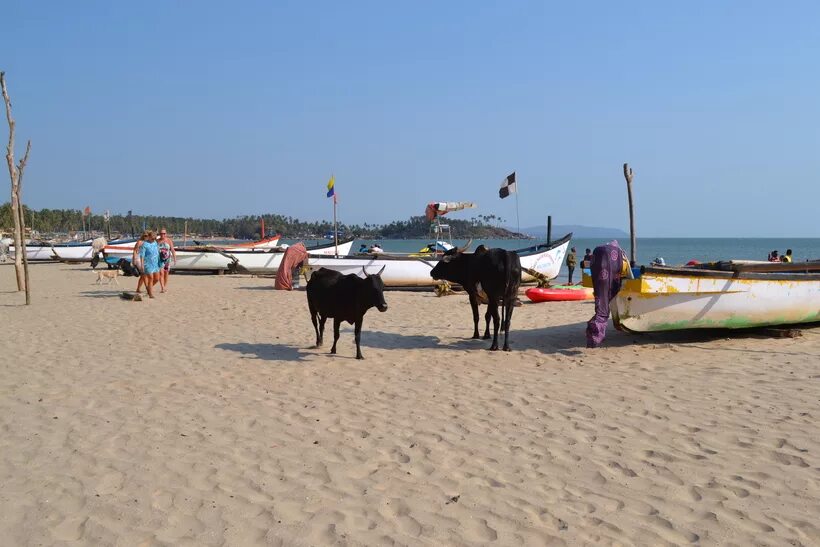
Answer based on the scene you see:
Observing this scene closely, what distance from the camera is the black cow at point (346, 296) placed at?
8664mm

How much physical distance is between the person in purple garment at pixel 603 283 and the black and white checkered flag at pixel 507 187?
1226 cm

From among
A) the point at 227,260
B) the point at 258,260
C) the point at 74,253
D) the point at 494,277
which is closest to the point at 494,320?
the point at 494,277

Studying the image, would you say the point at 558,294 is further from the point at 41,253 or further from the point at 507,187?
the point at 41,253

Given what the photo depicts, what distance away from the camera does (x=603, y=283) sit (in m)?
9.59

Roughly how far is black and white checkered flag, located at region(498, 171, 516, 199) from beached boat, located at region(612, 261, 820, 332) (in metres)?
11.4

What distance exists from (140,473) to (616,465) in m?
3.57

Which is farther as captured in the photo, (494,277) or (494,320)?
(494,277)

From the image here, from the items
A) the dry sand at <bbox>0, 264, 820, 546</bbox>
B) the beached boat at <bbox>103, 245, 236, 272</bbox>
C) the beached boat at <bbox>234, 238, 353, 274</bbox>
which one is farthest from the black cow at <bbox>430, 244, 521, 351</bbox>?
the beached boat at <bbox>103, 245, 236, 272</bbox>

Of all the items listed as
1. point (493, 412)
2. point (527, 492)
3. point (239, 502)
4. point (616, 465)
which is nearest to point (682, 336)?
point (493, 412)

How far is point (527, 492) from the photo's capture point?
4.51m

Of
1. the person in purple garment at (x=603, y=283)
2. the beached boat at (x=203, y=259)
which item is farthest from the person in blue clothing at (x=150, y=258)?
the beached boat at (x=203, y=259)

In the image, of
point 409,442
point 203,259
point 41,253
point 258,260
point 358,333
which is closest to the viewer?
point 409,442

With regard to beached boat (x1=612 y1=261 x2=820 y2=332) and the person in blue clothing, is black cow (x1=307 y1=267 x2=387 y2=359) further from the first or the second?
the person in blue clothing

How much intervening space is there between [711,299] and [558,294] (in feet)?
22.5
